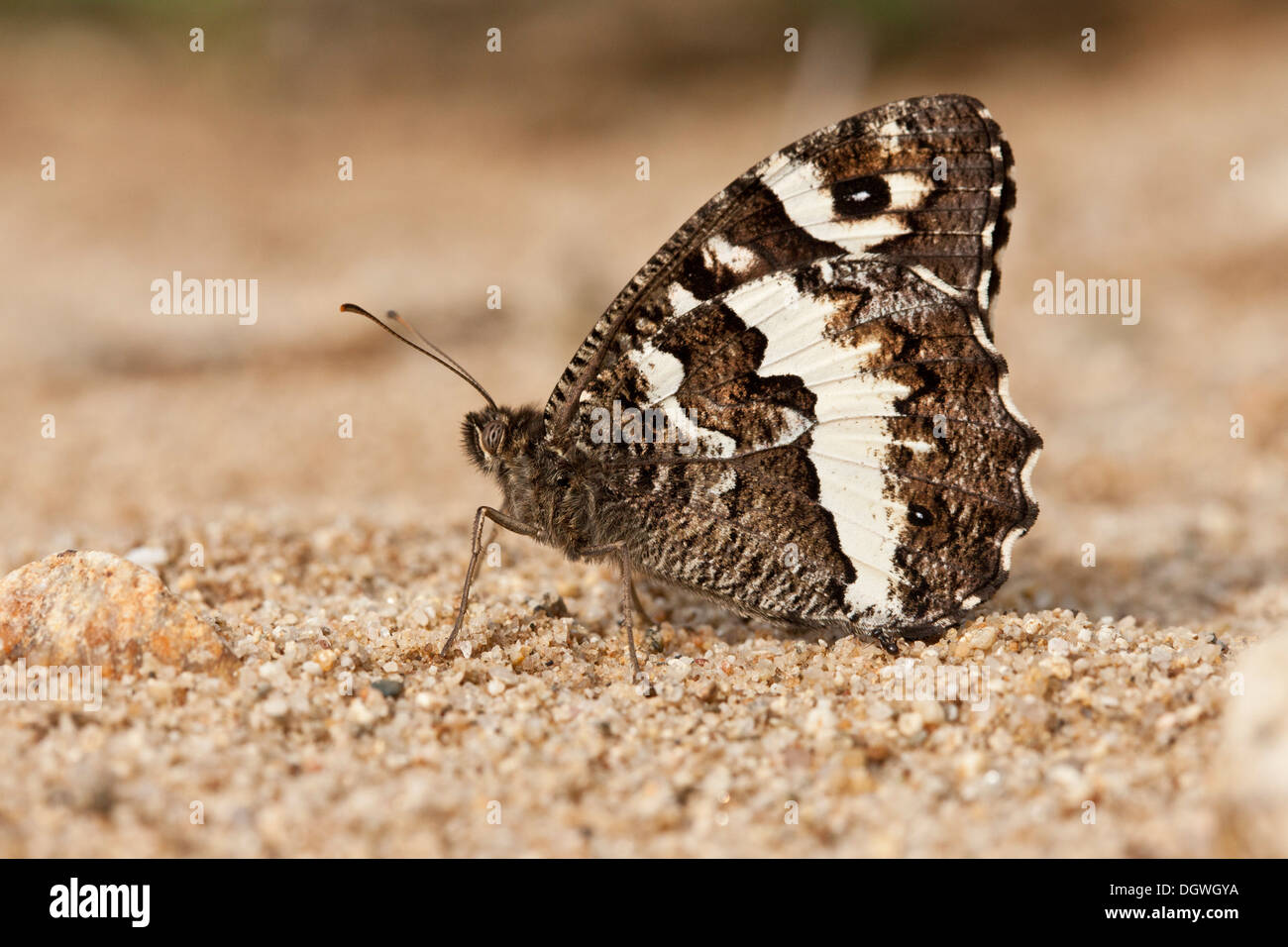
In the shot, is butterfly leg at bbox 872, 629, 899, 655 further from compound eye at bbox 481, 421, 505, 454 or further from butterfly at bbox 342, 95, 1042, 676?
compound eye at bbox 481, 421, 505, 454

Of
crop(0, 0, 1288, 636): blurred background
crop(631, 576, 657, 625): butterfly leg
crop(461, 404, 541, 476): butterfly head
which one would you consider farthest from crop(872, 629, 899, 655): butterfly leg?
crop(461, 404, 541, 476): butterfly head

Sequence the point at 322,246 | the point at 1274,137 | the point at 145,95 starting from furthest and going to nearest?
1. the point at 145,95
2. the point at 322,246
3. the point at 1274,137

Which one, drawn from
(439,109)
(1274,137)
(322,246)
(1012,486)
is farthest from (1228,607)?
(439,109)

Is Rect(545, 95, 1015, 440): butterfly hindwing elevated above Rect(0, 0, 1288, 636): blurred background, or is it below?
below

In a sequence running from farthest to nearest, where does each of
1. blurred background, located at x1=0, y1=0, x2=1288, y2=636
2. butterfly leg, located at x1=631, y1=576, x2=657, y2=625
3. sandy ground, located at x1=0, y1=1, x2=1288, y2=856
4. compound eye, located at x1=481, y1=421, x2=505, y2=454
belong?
1. blurred background, located at x1=0, y1=0, x2=1288, y2=636
2. butterfly leg, located at x1=631, y1=576, x2=657, y2=625
3. compound eye, located at x1=481, y1=421, x2=505, y2=454
4. sandy ground, located at x1=0, y1=1, x2=1288, y2=856

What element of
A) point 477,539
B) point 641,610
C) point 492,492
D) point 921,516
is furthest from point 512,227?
point 921,516

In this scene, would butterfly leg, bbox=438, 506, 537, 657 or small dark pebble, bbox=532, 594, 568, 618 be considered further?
small dark pebble, bbox=532, 594, 568, 618

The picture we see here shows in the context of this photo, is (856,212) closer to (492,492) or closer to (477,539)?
(477,539)
